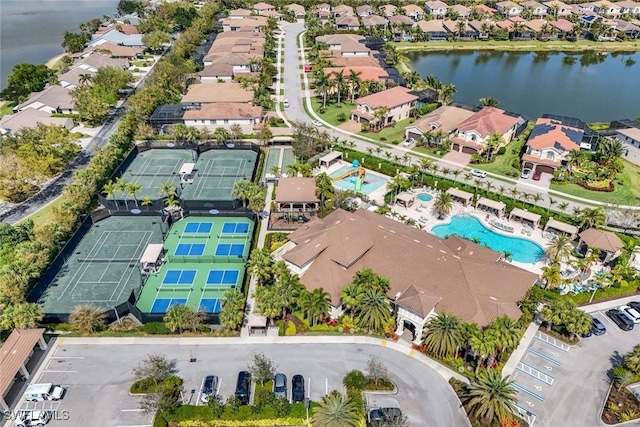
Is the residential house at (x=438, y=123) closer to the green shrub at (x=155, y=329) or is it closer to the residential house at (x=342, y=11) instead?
the green shrub at (x=155, y=329)

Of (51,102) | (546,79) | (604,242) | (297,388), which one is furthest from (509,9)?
(297,388)

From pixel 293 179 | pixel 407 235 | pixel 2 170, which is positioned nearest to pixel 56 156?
pixel 2 170

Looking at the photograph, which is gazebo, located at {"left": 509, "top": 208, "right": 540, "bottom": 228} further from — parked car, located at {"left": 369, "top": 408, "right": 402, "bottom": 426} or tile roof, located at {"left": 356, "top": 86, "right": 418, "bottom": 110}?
tile roof, located at {"left": 356, "top": 86, "right": 418, "bottom": 110}

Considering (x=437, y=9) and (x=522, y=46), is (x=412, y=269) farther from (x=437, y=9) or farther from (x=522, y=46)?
(x=437, y=9)

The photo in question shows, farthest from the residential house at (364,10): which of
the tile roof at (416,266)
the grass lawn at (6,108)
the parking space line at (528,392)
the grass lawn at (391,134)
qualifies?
the parking space line at (528,392)

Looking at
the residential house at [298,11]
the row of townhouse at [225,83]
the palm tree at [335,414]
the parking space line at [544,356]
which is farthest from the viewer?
the residential house at [298,11]
